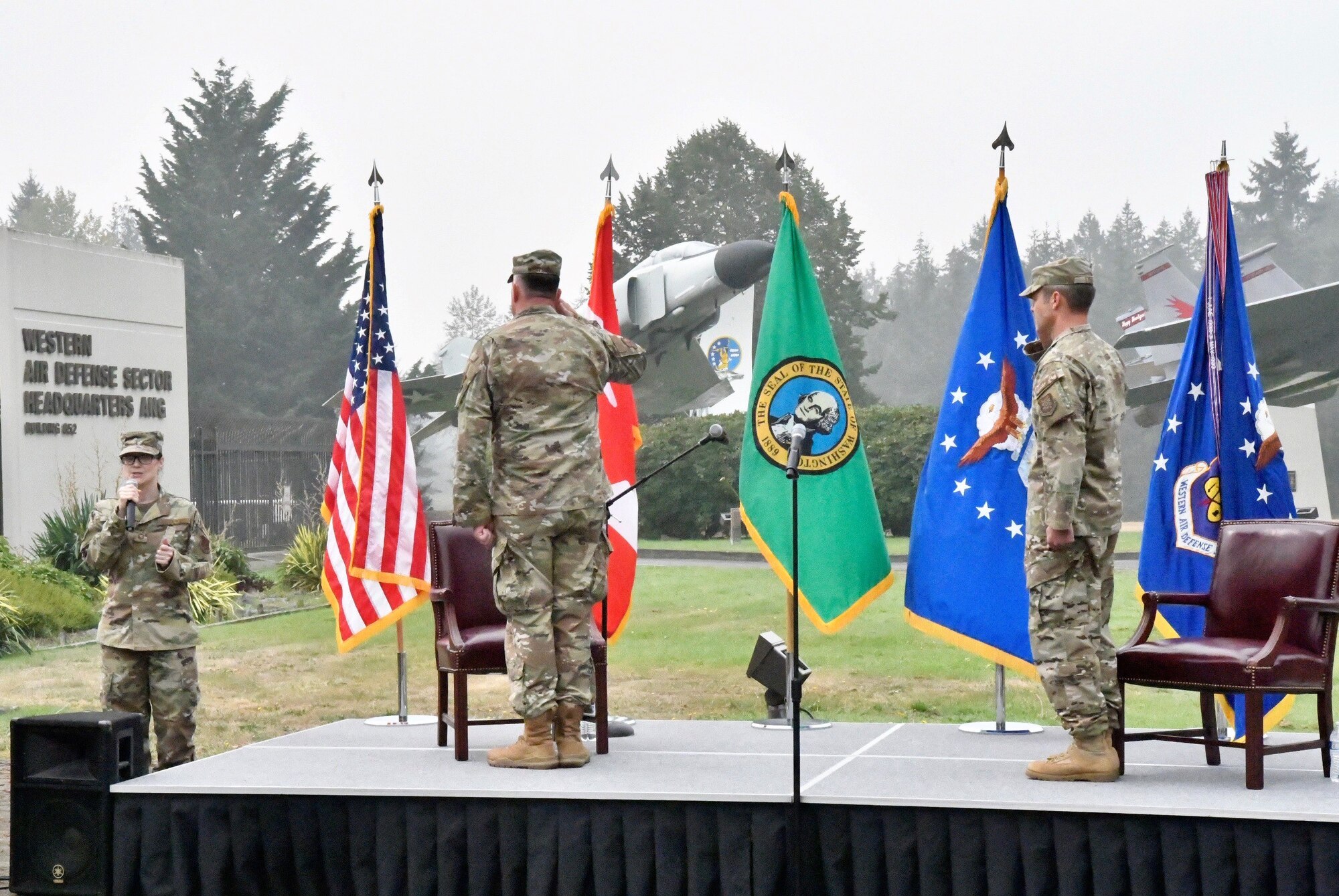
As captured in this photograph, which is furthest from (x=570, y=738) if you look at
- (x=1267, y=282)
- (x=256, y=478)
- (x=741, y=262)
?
(x=1267, y=282)

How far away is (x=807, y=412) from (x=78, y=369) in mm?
10091

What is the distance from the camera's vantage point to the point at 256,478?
19969 mm

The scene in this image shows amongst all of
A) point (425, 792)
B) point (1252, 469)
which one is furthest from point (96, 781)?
point (1252, 469)

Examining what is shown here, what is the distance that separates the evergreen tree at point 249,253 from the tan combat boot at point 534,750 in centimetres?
2920

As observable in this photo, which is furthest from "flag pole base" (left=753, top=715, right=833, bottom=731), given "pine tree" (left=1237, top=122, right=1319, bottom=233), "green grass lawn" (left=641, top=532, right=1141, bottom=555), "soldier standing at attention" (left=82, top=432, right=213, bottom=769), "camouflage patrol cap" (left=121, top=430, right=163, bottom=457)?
"pine tree" (left=1237, top=122, right=1319, bottom=233)

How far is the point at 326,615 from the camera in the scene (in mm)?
14359

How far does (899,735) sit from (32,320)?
10.9m

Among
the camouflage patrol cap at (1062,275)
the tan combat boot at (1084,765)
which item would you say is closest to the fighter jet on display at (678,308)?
the camouflage patrol cap at (1062,275)

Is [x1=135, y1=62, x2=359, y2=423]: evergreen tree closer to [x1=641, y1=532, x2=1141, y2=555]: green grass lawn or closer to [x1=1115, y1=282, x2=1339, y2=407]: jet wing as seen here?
[x1=641, y1=532, x2=1141, y2=555]: green grass lawn

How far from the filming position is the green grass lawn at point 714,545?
18.7 metres

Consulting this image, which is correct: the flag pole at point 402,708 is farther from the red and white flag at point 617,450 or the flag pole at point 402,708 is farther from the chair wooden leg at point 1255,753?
the chair wooden leg at point 1255,753

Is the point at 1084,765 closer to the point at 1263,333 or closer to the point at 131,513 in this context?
the point at 131,513

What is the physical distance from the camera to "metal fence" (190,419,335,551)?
1912 centimetres

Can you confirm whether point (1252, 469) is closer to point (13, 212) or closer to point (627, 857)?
point (627, 857)
